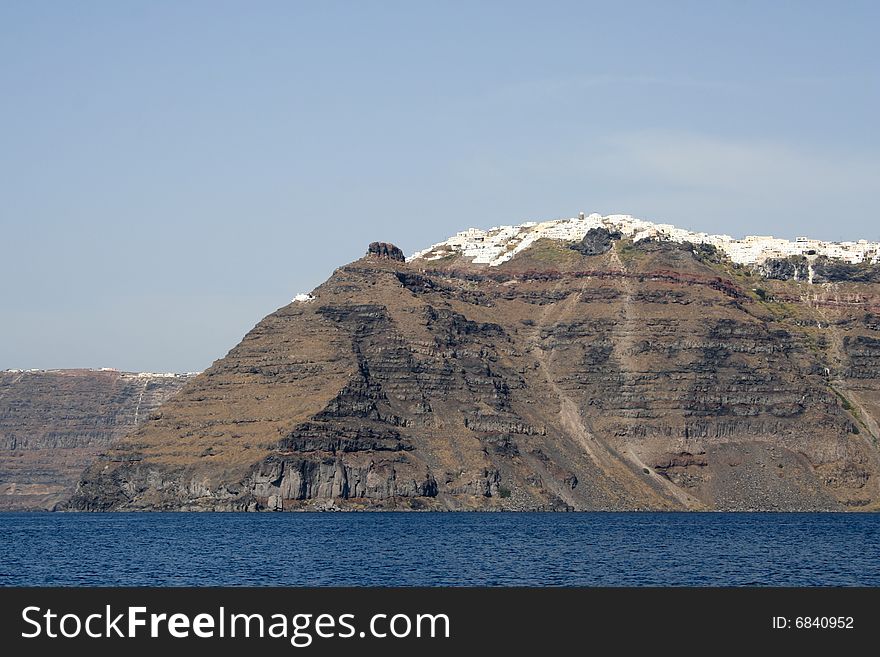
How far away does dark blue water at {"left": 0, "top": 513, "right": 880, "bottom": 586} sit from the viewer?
356 feet

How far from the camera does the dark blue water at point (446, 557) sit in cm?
10862

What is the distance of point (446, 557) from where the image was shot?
132m

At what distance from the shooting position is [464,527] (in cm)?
19738

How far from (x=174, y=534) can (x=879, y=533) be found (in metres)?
85.5

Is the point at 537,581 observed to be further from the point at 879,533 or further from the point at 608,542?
the point at 879,533

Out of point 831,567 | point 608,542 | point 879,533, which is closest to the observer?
point 831,567
